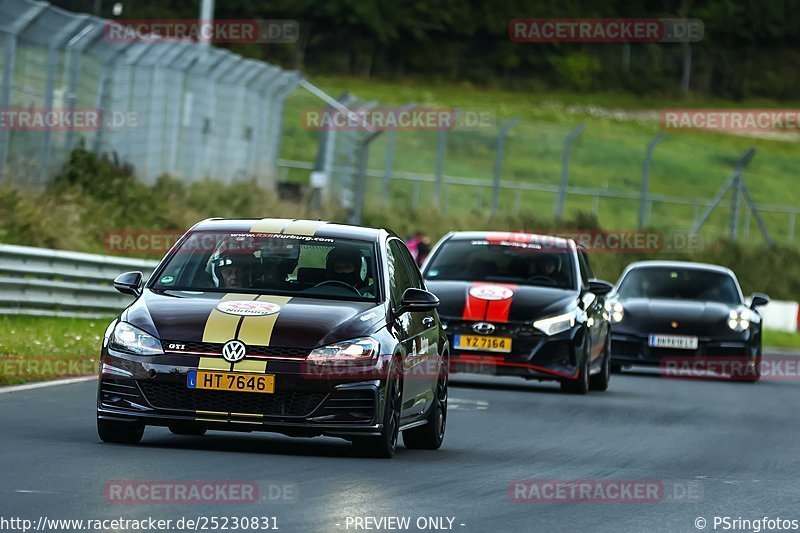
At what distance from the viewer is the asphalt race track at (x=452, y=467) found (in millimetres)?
8883

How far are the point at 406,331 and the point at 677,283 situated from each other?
1318cm

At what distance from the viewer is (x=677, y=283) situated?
24.6 meters

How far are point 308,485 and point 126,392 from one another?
5.11 ft

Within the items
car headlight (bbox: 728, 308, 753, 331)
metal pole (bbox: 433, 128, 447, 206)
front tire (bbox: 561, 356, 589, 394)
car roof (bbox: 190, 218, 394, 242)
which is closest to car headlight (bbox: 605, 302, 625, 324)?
car headlight (bbox: 728, 308, 753, 331)

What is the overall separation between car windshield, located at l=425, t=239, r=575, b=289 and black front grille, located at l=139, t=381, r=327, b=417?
884 centimetres

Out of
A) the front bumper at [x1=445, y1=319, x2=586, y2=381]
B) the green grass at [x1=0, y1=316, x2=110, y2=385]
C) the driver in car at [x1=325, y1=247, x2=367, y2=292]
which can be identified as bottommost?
the green grass at [x1=0, y1=316, x2=110, y2=385]

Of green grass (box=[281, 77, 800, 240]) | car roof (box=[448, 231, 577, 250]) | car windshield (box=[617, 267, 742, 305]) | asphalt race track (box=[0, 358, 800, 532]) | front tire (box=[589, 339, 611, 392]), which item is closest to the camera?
asphalt race track (box=[0, 358, 800, 532])

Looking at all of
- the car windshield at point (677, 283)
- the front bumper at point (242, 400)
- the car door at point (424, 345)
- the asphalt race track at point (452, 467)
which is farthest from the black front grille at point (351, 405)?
the car windshield at point (677, 283)

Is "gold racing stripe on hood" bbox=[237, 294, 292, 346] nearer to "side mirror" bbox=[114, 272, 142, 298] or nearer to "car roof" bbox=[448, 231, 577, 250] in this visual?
"side mirror" bbox=[114, 272, 142, 298]

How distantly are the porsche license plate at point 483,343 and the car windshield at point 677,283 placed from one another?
6.07 metres

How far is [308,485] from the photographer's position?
976cm

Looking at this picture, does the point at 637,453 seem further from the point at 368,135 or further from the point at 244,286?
the point at 368,135

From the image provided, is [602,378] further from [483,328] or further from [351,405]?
[351,405]

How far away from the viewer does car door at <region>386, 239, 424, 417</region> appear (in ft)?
38.1
